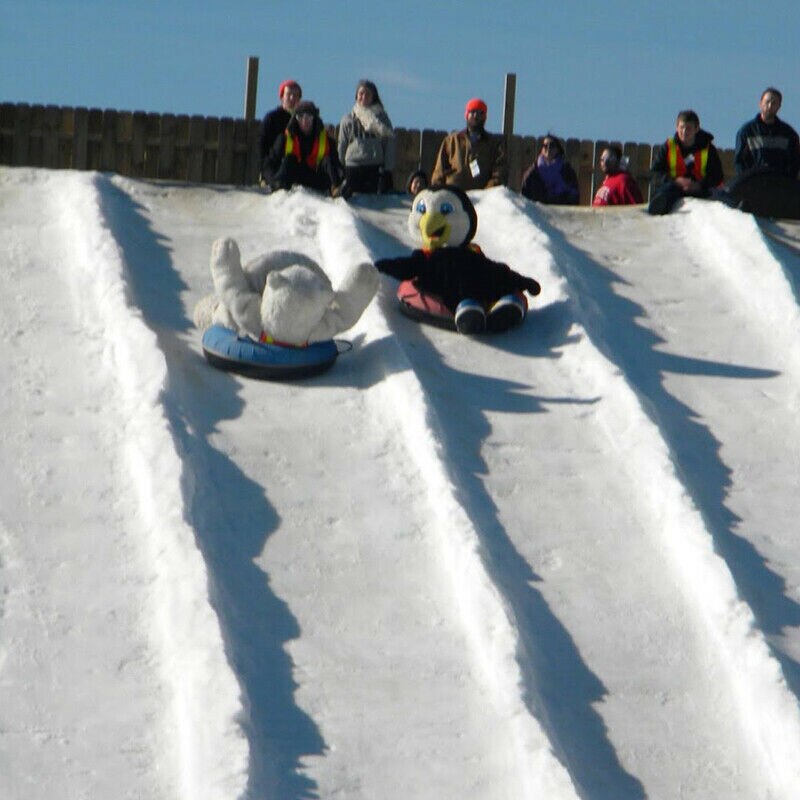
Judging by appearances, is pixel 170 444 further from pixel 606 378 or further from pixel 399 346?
pixel 606 378

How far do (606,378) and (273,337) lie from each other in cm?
141

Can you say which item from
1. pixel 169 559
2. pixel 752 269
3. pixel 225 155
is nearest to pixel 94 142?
pixel 225 155

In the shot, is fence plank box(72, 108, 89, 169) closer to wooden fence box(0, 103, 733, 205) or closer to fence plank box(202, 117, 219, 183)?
wooden fence box(0, 103, 733, 205)

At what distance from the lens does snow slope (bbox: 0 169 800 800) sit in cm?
471

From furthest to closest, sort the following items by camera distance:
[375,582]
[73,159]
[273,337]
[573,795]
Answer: [73,159]
[273,337]
[375,582]
[573,795]

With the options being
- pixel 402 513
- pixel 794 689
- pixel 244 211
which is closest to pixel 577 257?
pixel 244 211

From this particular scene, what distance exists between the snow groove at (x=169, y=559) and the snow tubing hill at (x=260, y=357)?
0.26 m

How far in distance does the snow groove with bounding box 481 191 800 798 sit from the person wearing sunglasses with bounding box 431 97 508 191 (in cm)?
264

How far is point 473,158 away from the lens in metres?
10.3

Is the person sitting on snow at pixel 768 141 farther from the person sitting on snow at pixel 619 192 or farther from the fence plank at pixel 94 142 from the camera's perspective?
the fence plank at pixel 94 142

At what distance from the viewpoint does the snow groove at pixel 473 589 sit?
4.64 m

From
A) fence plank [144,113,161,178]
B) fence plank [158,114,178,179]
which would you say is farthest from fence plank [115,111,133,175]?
fence plank [158,114,178,179]

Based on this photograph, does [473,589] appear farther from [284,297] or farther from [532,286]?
[532,286]

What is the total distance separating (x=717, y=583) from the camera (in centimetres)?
548
